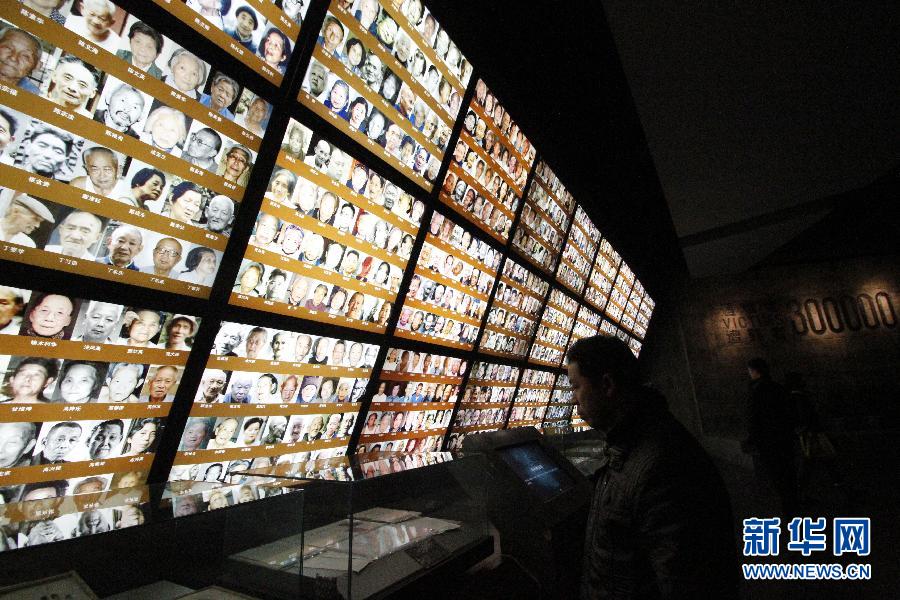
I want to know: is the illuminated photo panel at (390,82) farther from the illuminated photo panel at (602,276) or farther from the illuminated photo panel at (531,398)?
the illuminated photo panel at (602,276)

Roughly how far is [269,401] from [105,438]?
66cm

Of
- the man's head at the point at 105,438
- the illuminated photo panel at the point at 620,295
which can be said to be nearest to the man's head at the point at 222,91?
the man's head at the point at 105,438

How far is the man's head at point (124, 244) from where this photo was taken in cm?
152

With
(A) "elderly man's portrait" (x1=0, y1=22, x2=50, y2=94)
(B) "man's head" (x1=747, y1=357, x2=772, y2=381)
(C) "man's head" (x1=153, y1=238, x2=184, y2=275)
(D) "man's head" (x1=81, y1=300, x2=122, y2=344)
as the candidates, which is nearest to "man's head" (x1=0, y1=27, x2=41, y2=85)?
(A) "elderly man's portrait" (x1=0, y1=22, x2=50, y2=94)

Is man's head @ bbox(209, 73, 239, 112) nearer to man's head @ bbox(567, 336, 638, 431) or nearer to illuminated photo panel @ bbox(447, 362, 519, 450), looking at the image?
man's head @ bbox(567, 336, 638, 431)

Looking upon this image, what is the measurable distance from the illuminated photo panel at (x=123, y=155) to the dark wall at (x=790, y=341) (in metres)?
13.1

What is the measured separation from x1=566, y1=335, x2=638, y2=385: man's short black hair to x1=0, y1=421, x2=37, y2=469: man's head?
1984 millimetres

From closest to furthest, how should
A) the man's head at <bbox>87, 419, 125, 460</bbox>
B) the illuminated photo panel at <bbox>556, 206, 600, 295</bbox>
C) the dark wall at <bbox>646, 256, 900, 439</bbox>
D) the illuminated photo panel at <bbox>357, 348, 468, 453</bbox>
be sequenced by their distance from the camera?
the man's head at <bbox>87, 419, 125, 460</bbox>, the illuminated photo panel at <bbox>357, 348, 468, 453</bbox>, the illuminated photo panel at <bbox>556, 206, 600, 295</bbox>, the dark wall at <bbox>646, 256, 900, 439</bbox>

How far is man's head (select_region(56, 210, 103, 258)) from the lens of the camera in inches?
55.4

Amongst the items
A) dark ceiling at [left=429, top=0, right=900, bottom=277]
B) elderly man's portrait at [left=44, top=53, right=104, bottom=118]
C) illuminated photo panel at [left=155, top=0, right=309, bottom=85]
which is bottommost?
elderly man's portrait at [left=44, top=53, right=104, bottom=118]

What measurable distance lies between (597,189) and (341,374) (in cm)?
436

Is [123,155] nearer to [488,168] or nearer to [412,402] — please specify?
[412,402]

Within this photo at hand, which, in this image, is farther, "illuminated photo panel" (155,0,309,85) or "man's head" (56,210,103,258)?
"illuminated photo panel" (155,0,309,85)

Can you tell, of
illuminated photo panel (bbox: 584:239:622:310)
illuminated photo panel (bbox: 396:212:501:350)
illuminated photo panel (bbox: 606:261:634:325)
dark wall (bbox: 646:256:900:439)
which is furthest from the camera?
dark wall (bbox: 646:256:900:439)
